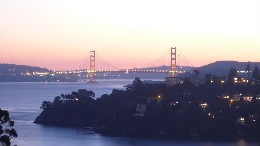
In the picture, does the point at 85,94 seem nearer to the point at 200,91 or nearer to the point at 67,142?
the point at 200,91

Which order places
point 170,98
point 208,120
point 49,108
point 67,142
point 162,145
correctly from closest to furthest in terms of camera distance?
1. point 162,145
2. point 67,142
3. point 208,120
4. point 170,98
5. point 49,108

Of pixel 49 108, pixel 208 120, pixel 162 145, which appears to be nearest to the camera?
pixel 162 145

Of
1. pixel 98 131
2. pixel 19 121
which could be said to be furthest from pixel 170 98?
pixel 19 121

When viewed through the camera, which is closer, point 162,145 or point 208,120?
point 162,145

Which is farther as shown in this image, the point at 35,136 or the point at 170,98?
the point at 170,98

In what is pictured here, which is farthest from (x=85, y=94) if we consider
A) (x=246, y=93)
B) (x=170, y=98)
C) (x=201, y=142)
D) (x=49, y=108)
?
(x=201, y=142)

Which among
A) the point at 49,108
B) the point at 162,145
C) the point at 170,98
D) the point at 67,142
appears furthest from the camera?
the point at 49,108

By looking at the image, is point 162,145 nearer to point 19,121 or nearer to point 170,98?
point 170,98
